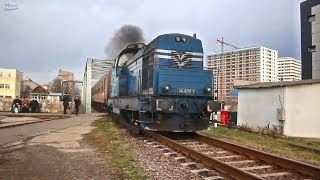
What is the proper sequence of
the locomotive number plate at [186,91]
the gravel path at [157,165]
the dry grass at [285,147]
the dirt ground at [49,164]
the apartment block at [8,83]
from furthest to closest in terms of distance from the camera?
the apartment block at [8,83]
the locomotive number plate at [186,91]
the dry grass at [285,147]
the dirt ground at [49,164]
the gravel path at [157,165]

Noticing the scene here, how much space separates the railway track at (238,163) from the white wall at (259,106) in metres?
9.08

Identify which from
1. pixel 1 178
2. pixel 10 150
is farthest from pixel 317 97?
pixel 1 178

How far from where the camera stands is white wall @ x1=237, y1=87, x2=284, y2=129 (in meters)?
18.4

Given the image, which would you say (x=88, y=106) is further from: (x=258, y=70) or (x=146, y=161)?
(x=258, y=70)

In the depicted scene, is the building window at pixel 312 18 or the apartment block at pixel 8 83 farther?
the apartment block at pixel 8 83

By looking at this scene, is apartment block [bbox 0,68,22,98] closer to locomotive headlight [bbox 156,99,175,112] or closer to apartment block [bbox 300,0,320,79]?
apartment block [bbox 300,0,320,79]

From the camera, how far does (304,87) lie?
59.2 feet

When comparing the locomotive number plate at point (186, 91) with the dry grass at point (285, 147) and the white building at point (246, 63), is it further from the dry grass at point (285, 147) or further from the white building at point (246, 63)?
the white building at point (246, 63)

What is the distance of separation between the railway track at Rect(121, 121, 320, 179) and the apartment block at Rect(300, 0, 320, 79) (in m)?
26.6

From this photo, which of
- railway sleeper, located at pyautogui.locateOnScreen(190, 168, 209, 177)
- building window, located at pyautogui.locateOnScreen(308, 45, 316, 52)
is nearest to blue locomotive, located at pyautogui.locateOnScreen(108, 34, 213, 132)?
railway sleeper, located at pyautogui.locateOnScreen(190, 168, 209, 177)

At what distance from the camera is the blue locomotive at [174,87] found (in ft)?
36.1

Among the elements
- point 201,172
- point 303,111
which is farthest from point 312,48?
point 201,172

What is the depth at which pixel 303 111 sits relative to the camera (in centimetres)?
1806

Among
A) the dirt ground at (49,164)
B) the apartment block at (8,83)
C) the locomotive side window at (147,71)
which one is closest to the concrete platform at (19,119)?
the dirt ground at (49,164)
